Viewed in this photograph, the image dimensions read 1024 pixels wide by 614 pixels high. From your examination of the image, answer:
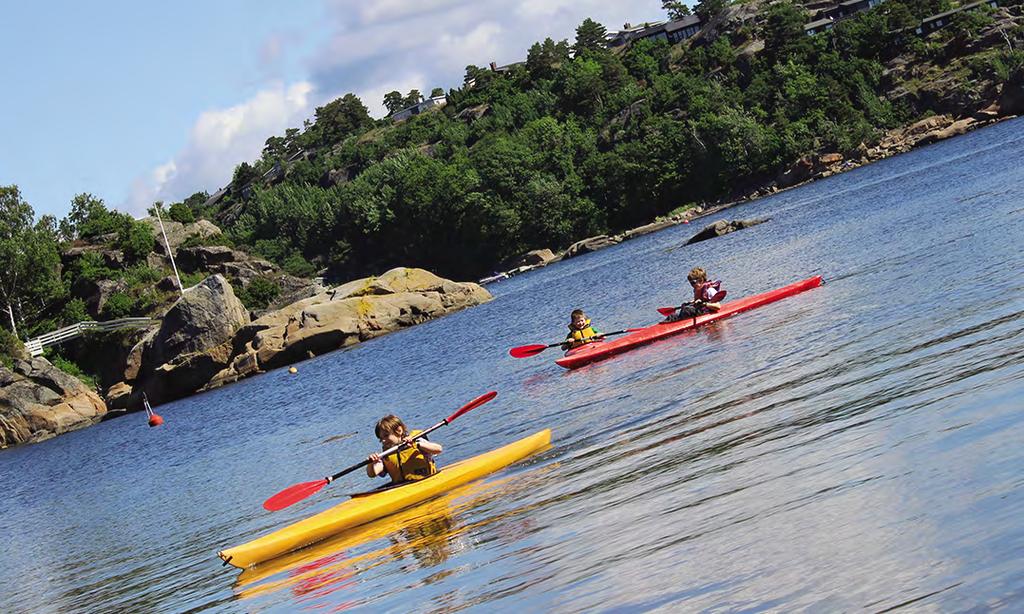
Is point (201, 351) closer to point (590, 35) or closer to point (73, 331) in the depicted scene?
point (73, 331)

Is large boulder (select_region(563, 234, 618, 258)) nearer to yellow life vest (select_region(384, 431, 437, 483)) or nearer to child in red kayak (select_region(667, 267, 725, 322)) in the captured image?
child in red kayak (select_region(667, 267, 725, 322))

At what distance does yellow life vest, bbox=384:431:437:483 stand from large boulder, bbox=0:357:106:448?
44267 mm

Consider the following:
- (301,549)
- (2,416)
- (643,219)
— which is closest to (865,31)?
(643,219)

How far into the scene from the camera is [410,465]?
1364 cm

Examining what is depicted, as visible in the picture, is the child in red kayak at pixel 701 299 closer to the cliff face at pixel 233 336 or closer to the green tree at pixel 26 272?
the cliff face at pixel 233 336

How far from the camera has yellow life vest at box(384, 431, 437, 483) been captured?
535 inches

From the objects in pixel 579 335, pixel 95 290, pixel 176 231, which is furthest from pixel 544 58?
pixel 579 335

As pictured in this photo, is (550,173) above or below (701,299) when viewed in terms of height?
above

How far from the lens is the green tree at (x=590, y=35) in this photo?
142500 millimetres

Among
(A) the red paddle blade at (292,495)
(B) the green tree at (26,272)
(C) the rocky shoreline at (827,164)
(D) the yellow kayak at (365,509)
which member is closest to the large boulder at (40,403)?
(B) the green tree at (26,272)

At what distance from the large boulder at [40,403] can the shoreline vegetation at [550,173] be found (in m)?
0.17

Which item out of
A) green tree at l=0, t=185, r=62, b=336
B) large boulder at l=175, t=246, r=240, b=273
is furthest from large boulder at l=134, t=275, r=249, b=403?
large boulder at l=175, t=246, r=240, b=273

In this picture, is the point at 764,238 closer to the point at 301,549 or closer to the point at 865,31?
the point at 301,549

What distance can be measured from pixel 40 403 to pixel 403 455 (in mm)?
46955
